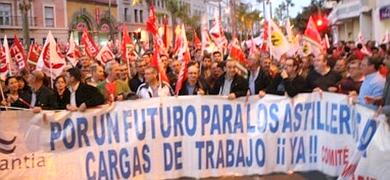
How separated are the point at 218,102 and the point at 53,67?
5.58m

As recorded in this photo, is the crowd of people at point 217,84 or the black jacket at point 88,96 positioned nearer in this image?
the crowd of people at point 217,84

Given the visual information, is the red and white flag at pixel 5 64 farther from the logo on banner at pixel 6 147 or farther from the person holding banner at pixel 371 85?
the person holding banner at pixel 371 85

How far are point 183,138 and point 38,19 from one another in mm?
59224

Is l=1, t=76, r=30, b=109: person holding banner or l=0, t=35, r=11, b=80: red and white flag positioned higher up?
l=0, t=35, r=11, b=80: red and white flag

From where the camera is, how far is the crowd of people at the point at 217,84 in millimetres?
7492

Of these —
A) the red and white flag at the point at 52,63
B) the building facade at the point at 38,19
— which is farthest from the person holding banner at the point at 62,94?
the building facade at the point at 38,19

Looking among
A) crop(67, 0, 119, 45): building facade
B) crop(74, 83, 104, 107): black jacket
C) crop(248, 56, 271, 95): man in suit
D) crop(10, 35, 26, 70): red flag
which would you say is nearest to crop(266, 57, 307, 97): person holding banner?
crop(248, 56, 271, 95): man in suit

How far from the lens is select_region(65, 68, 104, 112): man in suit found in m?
7.71

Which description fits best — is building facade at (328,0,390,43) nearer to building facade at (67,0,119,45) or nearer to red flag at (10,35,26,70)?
red flag at (10,35,26,70)

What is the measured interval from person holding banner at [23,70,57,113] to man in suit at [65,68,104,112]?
0.35 meters

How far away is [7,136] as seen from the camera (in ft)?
24.3

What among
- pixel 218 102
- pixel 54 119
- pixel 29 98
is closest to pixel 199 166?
pixel 218 102

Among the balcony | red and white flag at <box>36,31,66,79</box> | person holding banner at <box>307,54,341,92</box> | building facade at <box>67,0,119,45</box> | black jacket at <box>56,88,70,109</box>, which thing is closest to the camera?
black jacket at <box>56,88,70,109</box>

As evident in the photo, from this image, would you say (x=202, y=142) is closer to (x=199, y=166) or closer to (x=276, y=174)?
(x=199, y=166)
